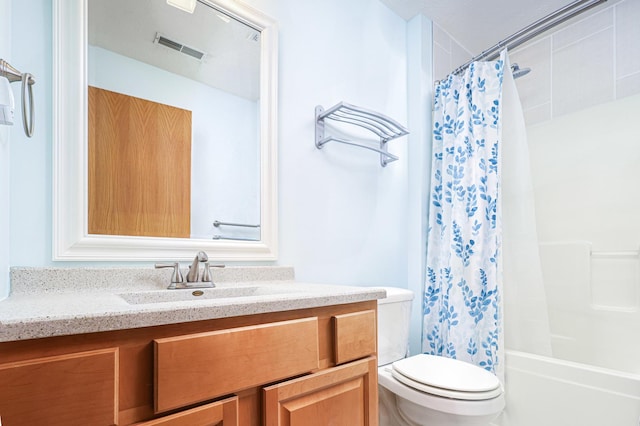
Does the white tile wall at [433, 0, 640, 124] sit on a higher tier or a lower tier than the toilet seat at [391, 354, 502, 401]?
higher

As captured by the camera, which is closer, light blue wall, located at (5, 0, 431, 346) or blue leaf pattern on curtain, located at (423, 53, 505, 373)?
light blue wall, located at (5, 0, 431, 346)

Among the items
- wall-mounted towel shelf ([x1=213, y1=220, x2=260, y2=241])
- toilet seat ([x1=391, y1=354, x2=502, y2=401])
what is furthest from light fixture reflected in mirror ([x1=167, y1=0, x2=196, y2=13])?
toilet seat ([x1=391, y1=354, x2=502, y2=401])

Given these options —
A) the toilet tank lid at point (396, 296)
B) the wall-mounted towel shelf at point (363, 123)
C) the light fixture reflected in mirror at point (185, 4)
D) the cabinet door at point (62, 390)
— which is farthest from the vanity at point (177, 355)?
the light fixture reflected in mirror at point (185, 4)

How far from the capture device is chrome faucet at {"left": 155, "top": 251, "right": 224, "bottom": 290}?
3.69 ft

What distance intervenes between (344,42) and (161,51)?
0.95 meters

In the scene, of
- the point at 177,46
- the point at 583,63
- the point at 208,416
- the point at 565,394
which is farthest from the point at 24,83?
the point at 583,63

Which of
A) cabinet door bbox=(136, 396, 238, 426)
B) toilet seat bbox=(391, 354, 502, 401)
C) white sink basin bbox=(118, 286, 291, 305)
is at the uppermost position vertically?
white sink basin bbox=(118, 286, 291, 305)

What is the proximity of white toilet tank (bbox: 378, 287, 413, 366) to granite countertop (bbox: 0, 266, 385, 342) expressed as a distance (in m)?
0.45

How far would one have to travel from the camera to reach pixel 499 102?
1.79 meters

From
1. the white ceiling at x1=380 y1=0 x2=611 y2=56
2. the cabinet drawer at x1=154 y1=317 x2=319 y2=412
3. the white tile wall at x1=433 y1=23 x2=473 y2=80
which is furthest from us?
the white tile wall at x1=433 y1=23 x2=473 y2=80

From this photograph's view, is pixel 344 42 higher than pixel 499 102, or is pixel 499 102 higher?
pixel 344 42

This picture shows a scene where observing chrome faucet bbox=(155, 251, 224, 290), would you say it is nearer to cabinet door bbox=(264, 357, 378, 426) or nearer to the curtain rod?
cabinet door bbox=(264, 357, 378, 426)

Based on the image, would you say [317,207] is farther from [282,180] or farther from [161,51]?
[161,51]

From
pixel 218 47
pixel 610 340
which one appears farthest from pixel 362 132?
pixel 610 340
